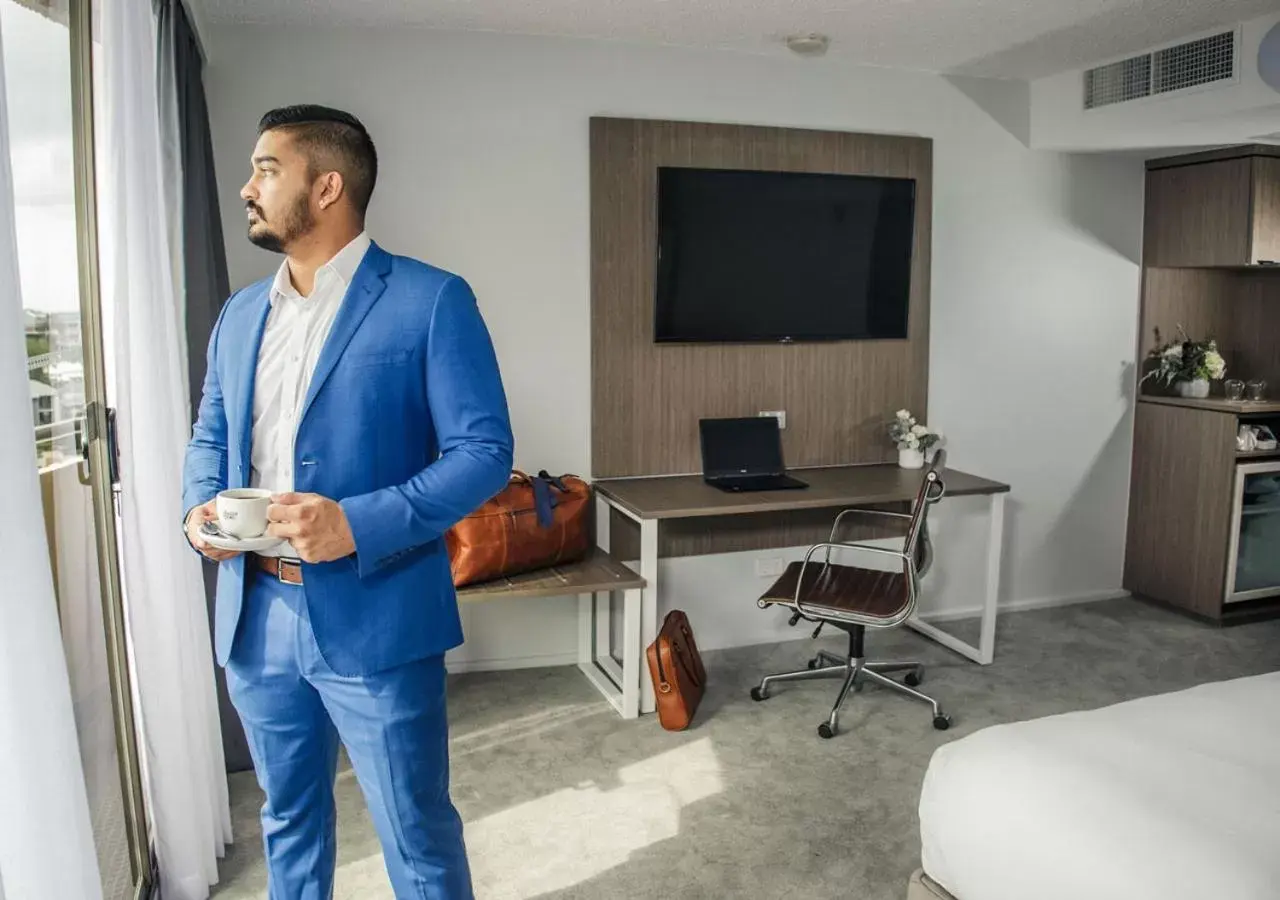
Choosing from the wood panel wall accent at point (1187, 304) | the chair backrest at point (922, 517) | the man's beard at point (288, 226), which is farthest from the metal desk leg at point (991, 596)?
the man's beard at point (288, 226)

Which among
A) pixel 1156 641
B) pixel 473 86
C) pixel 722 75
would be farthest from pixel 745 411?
pixel 1156 641

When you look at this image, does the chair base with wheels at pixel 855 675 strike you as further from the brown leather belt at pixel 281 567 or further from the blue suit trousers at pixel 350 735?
the brown leather belt at pixel 281 567

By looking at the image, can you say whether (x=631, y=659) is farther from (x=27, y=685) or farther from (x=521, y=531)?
(x=27, y=685)

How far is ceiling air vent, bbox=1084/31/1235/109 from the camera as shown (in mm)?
3908

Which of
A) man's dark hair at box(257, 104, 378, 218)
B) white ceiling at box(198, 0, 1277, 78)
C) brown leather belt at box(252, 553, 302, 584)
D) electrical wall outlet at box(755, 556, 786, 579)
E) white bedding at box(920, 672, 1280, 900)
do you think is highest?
white ceiling at box(198, 0, 1277, 78)

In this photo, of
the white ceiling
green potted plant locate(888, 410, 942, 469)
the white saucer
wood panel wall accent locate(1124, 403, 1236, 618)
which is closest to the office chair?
green potted plant locate(888, 410, 942, 469)

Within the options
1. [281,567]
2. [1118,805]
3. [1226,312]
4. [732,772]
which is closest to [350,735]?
[281,567]

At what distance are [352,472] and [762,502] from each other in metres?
2.26

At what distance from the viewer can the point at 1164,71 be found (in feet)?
13.6

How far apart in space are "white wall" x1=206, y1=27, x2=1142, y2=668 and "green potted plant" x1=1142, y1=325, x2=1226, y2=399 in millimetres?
141

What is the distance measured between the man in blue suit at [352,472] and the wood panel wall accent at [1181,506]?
4050 mm

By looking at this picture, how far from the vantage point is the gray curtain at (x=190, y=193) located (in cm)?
272

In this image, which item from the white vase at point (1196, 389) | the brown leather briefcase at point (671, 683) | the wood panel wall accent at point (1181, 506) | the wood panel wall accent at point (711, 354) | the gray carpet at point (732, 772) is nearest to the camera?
the gray carpet at point (732, 772)

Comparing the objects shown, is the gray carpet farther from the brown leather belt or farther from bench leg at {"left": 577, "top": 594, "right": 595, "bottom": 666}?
the brown leather belt
